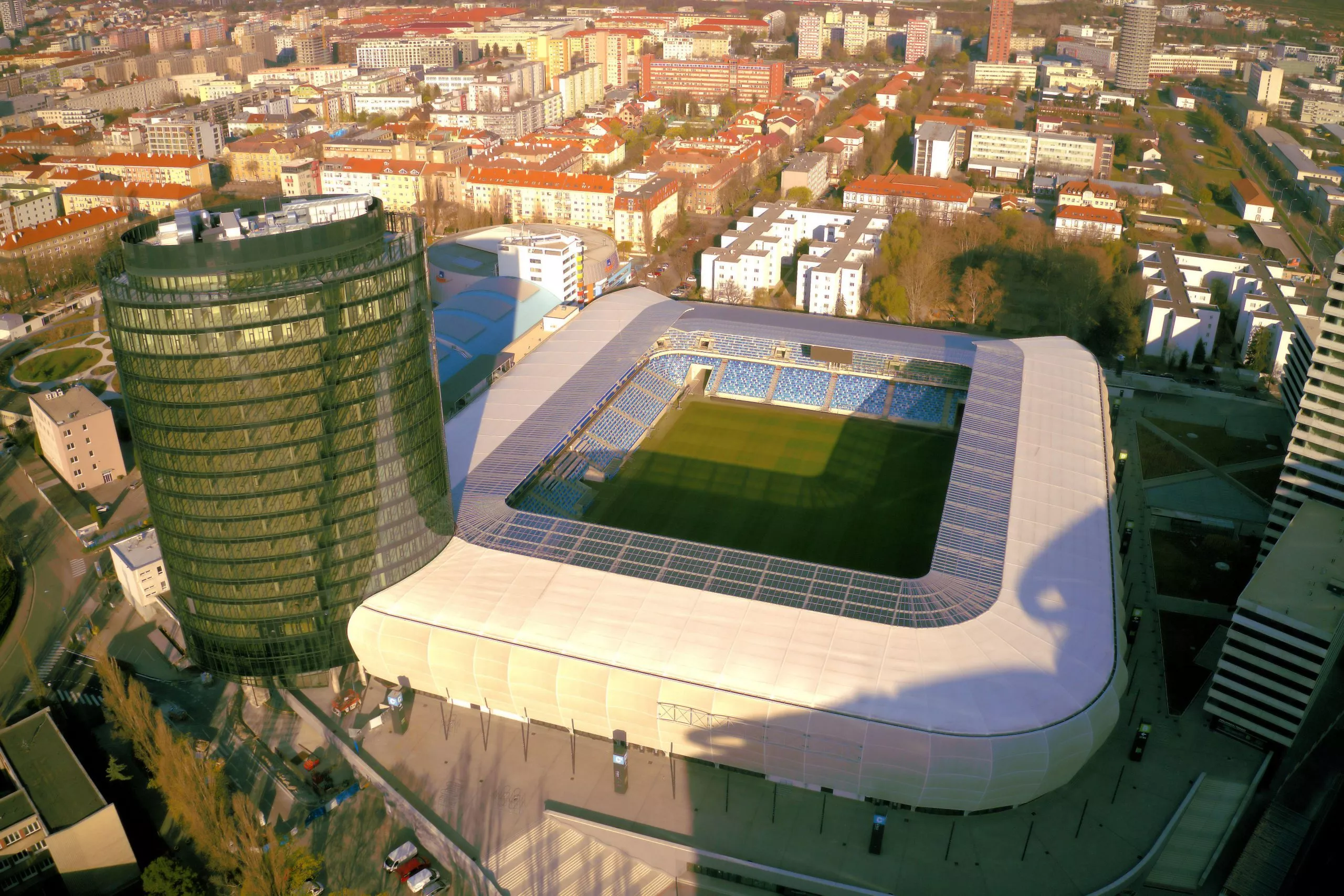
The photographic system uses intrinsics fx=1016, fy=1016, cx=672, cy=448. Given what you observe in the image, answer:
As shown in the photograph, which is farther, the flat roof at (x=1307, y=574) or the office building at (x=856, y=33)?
the office building at (x=856, y=33)

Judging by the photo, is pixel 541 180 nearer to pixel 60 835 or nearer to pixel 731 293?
pixel 731 293

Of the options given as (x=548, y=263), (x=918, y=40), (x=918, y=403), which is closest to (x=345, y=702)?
(x=918, y=403)

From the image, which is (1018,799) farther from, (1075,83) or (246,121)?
(1075,83)

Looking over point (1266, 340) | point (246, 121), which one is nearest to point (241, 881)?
point (1266, 340)

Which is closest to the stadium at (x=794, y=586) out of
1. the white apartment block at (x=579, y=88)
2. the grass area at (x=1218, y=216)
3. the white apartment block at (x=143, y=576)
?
the white apartment block at (x=143, y=576)

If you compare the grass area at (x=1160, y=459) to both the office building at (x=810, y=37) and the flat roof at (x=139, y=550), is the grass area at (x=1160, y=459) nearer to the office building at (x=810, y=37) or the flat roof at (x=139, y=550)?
the flat roof at (x=139, y=550)

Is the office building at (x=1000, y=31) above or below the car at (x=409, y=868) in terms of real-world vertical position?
above

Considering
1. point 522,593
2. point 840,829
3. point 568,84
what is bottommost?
point 840,829
